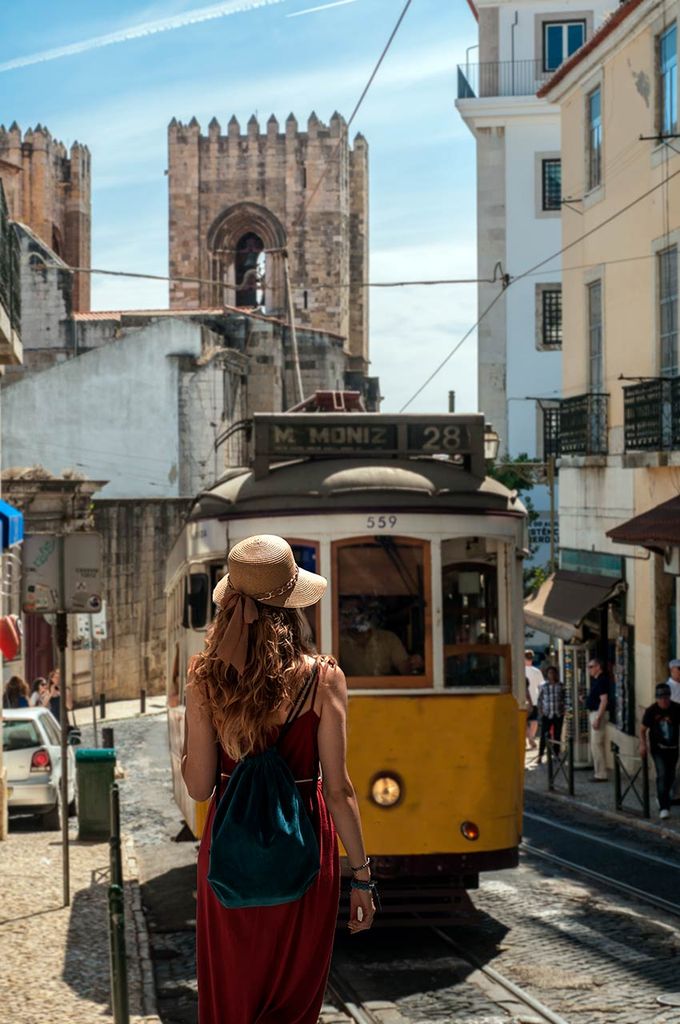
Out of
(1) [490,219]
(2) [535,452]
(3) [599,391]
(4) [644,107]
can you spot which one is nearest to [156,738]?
(3) [599,391]

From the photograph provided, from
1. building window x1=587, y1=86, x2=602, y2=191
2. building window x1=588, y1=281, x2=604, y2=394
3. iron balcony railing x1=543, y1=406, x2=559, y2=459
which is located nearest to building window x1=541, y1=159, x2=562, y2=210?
iron balcony railing x1=543, y1=406, x2=559, y2=459

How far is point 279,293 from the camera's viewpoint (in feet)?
248

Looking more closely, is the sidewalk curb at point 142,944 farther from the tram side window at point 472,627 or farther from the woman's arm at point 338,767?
the woman's arm at point 338,767

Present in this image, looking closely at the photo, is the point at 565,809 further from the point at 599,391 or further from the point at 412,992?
the point at 412,992

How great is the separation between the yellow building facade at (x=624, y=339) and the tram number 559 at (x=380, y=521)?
951 centimetres

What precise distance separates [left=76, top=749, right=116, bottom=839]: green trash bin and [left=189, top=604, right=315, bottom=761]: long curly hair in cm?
1105

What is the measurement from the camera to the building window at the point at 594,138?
81.9 feet

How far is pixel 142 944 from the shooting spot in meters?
10.4

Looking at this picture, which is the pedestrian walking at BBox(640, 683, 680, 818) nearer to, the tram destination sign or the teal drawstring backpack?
the tram destination sign

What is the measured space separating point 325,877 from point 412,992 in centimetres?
494

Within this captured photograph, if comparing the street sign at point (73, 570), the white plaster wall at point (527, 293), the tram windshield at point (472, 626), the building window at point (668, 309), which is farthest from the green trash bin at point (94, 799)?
the white plaster wall at point (527, 293)

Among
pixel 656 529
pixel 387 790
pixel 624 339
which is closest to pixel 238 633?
pixel 387 790

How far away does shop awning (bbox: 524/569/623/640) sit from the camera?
23.0 m

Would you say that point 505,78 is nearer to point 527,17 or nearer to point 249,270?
point 527,17
